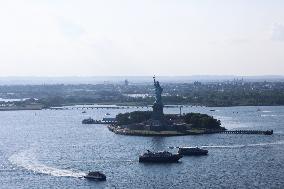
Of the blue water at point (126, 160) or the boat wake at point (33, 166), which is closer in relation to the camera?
the blue water at point (126, 160)

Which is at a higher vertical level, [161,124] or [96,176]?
[161,124]

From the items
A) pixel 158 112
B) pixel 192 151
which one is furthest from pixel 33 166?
pixel 158 112

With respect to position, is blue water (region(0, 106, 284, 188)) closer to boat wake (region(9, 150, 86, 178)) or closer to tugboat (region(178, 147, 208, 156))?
boat wake (region(9, 150, 86, 178))

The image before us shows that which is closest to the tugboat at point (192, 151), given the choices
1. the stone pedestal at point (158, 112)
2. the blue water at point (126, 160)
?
the blue water at point (126, 160)

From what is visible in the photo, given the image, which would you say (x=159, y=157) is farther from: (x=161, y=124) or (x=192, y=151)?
(x=161, y=124)

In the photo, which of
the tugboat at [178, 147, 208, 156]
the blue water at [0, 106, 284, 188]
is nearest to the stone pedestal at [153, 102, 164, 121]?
the blue water at [0, 106, 284, 188]

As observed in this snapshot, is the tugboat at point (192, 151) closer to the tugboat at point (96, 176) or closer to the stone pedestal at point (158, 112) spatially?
the tugboat at point (96, 176)

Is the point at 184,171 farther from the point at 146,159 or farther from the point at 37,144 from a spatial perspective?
the point at 37,144
